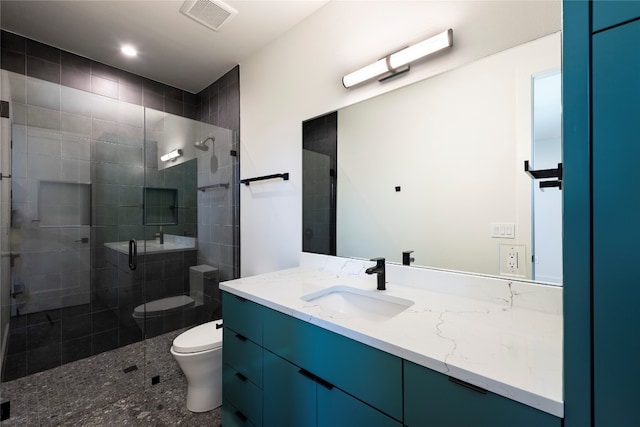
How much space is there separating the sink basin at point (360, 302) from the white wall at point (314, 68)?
24.9 inches

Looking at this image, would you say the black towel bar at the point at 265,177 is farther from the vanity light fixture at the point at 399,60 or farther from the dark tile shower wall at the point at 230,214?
the vanity light fixture at the point at 399,60

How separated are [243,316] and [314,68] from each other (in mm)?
1633

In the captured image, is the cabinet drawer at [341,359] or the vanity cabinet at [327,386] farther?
the cabinet drawer at [341,359]

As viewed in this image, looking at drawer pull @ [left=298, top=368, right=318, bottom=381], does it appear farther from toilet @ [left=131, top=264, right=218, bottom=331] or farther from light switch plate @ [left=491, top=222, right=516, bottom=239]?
toilet @ [left=131, top=264, right=218, bottom=331]

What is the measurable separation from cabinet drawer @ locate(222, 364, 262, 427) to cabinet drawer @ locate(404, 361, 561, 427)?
80 centimetres

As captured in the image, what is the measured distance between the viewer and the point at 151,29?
2.04m

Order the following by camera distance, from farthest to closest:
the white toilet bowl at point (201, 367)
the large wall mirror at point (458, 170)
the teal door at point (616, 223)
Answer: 1. the white toilet bowl at point (201, 367)
2. the large wall mirror at point (458, 170)
3. the teal door at point (616, 223)

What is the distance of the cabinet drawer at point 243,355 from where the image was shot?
4.15ft

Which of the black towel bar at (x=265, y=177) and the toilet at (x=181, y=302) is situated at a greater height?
the black towel bar at (x=265, y=177)

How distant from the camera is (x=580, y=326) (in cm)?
53

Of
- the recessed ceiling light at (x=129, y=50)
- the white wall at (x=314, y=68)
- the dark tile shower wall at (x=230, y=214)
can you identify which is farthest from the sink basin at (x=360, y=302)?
the recessed ceiling light at (x=129, y=50)

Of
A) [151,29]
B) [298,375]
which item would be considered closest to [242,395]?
[298,375]

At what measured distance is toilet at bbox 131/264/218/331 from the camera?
2.40 m

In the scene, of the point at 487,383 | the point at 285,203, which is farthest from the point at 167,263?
the point at 487,383
